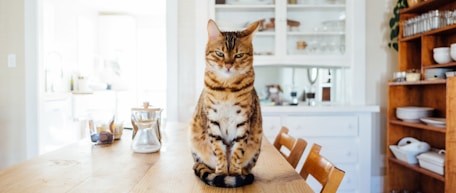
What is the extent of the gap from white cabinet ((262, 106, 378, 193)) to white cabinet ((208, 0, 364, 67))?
45cm

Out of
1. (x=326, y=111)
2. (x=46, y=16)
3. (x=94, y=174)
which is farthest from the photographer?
(x=46, y=16)

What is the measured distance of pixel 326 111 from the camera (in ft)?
8.45

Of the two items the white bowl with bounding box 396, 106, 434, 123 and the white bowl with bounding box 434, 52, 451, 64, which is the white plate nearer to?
the white bowl with bounding box 396, 106, 434, 123

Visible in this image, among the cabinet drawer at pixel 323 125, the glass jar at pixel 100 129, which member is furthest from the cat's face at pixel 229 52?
the cabinet drawer at pixel 323 125

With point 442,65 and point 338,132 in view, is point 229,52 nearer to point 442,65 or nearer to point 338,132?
point 442,65

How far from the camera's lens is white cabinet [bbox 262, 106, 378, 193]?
102 inches

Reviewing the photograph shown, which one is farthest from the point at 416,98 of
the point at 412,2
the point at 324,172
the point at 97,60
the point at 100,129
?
the point at 97,60

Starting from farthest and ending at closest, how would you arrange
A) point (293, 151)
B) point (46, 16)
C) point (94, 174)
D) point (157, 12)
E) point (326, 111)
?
1. point (157, 12)
2. point (46, 16)
3. point (326, 111)
4. point (293, 151)
5. point (94, 174)

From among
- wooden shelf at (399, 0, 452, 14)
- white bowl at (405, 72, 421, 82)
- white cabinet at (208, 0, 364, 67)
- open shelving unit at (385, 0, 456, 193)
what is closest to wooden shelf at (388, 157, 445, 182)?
open shelving unit at (385, 0, 456, 193)

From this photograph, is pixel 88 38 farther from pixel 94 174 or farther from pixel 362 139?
pixel 94 174

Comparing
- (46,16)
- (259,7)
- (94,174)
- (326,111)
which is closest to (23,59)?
(46,16)

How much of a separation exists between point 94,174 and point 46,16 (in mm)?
3908

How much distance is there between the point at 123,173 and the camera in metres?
0.90

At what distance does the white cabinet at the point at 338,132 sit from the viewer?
8.51ft
